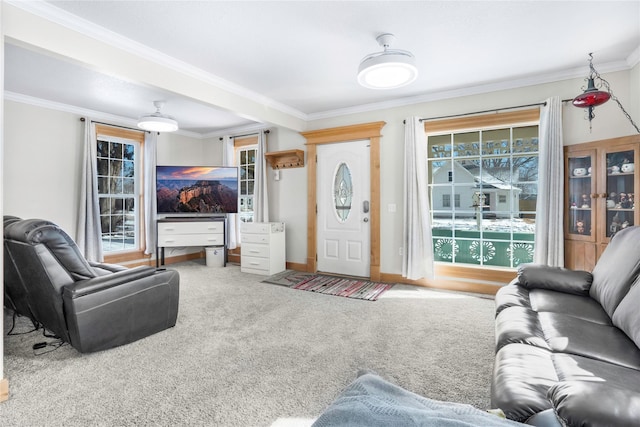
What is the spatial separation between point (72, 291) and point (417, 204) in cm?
354

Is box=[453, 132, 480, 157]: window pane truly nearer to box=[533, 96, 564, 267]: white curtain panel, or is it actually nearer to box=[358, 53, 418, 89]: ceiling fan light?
box=[533, 96, 564, 267]: white curtain panel

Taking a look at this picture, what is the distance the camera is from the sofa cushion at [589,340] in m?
1.35

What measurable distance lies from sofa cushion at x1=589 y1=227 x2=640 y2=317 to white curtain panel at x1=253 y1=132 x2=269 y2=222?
4265 mm

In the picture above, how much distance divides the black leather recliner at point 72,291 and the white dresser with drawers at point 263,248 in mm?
2321

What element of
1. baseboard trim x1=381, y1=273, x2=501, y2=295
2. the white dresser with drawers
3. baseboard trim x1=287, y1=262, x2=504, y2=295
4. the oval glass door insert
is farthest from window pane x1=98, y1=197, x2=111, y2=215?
baseboard trim x1=381, y1=273, x2=501, y2=295

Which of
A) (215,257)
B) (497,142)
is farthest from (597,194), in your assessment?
(215,257)

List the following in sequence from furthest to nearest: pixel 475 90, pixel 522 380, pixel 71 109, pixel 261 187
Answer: pixel 261 187
pixel 71 109
pixel 475 90
pixel 522 380

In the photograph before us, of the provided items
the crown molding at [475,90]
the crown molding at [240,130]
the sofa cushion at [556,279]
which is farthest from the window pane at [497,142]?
the crown molding at [240,130]

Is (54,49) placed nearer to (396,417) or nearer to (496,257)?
(396,417)

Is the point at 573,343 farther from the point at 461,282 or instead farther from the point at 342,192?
the point at 342,192

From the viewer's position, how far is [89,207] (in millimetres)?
4641

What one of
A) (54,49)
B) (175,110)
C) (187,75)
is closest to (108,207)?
(175,110)

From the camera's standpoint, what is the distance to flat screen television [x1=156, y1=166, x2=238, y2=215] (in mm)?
5480

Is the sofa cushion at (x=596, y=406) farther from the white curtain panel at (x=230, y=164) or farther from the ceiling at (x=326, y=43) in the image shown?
the white curtain panel at (x=230, y=164)
